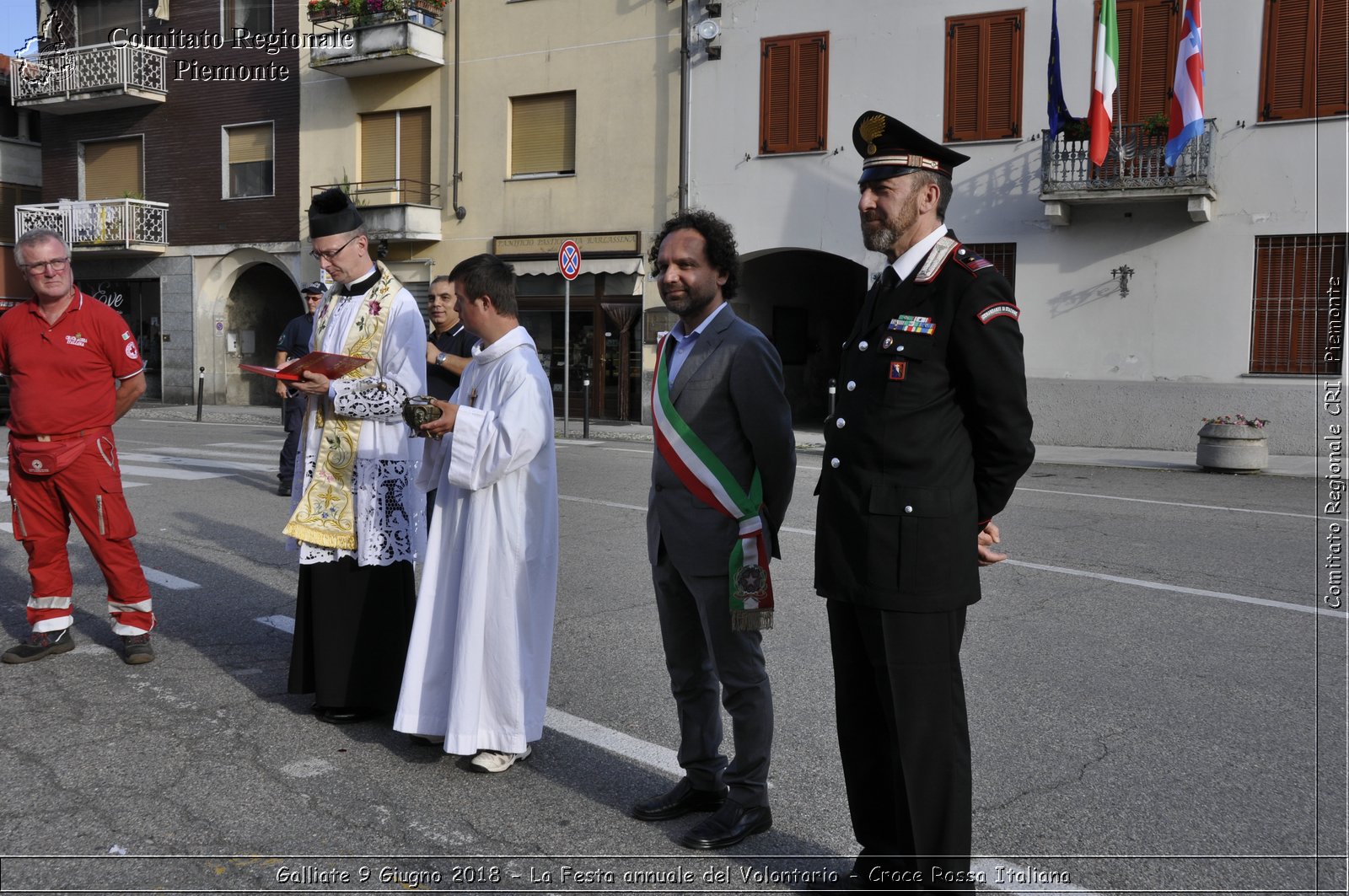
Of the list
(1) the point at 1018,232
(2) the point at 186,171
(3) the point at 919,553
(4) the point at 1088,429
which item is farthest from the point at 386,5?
(3) the point at 919,553

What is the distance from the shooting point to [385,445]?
15.9 ft

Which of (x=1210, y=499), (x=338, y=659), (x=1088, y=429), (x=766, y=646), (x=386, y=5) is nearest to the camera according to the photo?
(x=338, y=659)

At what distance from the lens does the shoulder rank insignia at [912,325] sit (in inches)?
119

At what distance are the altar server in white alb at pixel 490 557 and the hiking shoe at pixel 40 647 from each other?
8.01 feet

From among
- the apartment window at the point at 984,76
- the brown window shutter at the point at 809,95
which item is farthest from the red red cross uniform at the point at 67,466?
the brown window shutter at the point at 809,95

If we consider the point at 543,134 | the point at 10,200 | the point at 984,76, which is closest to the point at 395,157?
A: the point at 543,134

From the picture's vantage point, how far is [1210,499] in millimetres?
11945

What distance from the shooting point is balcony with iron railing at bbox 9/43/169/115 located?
89.6ft

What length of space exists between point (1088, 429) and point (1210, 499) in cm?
683

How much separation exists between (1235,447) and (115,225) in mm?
24158

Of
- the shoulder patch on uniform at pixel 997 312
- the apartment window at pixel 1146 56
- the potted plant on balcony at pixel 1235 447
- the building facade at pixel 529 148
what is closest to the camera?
the shoulder patch on uniform at pixel 997 312

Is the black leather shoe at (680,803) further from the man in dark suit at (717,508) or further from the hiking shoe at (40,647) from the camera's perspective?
the hiking shoe at (40,647)

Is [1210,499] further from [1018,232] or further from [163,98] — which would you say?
[163,98]

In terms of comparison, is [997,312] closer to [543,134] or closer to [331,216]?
[331,216]
